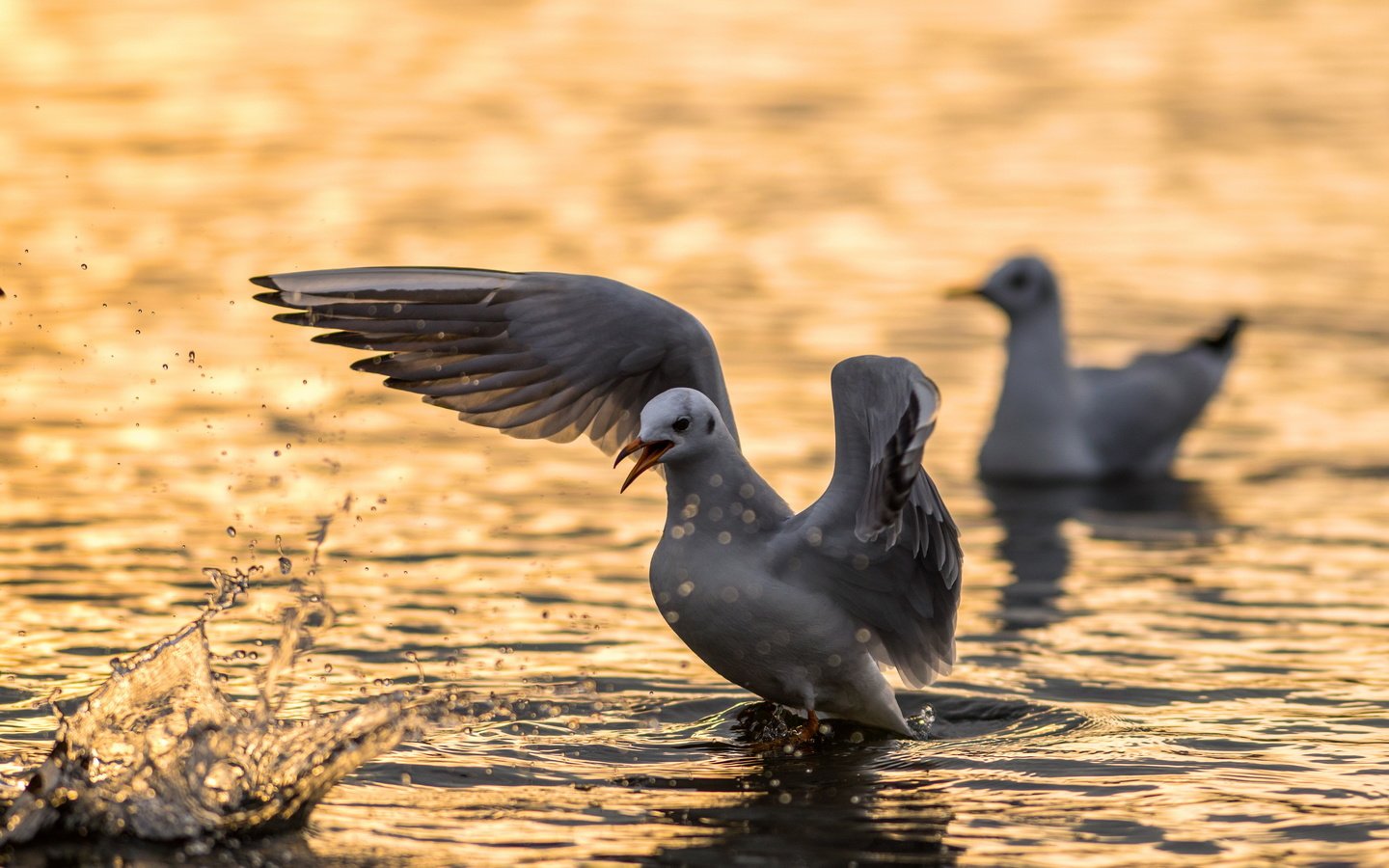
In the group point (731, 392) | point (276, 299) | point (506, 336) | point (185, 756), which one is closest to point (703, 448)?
point (506, 336)

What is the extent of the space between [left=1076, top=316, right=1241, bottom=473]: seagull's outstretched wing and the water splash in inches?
249

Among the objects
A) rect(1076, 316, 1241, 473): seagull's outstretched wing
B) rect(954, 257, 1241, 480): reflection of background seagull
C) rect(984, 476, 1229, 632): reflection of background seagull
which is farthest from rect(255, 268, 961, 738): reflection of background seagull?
rect(1076, 316, 1241, 473): seagull's outstretched wing

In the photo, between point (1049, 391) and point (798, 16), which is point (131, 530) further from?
point (798, 16)

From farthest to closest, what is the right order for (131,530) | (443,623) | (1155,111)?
1. (1155,111)
2. (131,530)
3. (443,623)

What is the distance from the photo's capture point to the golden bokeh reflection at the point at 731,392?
706 centimetres

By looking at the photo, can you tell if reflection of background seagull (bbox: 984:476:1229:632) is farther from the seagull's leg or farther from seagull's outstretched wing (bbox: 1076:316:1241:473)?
the seagull's leg

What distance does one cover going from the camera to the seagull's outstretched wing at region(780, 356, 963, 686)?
6.30 m

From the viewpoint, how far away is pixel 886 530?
6703 millimetres

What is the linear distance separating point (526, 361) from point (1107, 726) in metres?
2.30

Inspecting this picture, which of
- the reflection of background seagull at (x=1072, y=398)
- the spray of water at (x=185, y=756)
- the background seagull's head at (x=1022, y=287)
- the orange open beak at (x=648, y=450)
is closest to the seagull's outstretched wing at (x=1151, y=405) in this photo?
the reflection of background seagull at (x=1072, y=398)

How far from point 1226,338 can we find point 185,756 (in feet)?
26.8

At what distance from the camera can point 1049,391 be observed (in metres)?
12.5

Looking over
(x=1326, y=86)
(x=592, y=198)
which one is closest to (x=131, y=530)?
(x=592, y=198)

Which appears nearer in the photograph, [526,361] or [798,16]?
[526,361]
